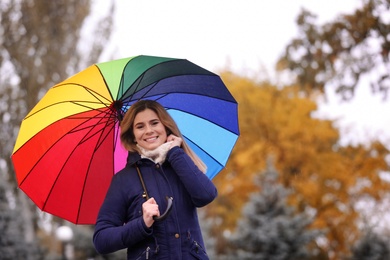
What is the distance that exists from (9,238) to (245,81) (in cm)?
1488

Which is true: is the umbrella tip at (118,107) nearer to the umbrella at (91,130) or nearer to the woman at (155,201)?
the umbrella at (91,130)

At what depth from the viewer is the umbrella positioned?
178 inches

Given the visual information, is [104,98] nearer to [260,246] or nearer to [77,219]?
[77,219]

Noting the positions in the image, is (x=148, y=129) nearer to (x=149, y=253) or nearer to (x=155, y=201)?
(x=155, y=201)

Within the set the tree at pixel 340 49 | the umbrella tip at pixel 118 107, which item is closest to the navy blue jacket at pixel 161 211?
the umbrella tip at pixel 118 107

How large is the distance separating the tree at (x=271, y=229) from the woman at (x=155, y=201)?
13783 millimetres

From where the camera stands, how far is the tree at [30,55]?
75.2 ft

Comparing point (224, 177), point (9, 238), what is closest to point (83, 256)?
point (9, 238)

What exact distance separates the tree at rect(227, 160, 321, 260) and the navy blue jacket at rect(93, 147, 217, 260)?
45.6 feet

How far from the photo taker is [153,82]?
452 centimetres

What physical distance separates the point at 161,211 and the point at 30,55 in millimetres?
20343

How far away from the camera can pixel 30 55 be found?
23.2 meters

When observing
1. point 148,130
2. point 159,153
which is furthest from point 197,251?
point 148,130

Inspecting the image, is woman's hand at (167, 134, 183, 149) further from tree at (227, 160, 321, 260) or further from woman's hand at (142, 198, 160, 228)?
tree at (227, 160, 321, 260)
